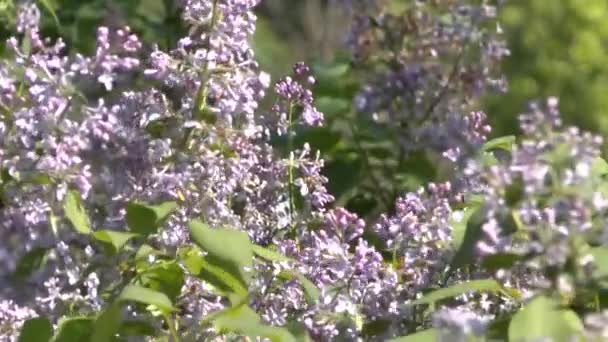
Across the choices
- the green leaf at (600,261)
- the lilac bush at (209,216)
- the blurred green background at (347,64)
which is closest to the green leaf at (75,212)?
the lilac bush at (209,216)

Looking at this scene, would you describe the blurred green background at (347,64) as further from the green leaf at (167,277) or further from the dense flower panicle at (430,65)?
the green leaf at (167,277)

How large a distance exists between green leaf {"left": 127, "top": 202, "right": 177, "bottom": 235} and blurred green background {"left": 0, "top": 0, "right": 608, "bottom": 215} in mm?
572

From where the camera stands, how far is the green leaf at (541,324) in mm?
1188

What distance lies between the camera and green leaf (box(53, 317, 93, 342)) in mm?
1627

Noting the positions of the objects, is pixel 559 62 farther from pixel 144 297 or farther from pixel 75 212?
pixel 144 297

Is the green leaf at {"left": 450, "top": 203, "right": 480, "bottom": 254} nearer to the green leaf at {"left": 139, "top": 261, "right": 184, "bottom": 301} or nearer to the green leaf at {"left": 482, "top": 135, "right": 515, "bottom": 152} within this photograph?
the green leaf at {"left": 482, "top": 135, "right": 515, "bottom": 152}

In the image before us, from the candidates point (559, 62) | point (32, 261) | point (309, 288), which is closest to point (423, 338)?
point (309, 288)

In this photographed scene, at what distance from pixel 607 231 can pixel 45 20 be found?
1935 mm

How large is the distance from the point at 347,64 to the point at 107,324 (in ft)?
4.35

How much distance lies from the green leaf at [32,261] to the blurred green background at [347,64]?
45 cm

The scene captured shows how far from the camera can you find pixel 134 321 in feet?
5.57

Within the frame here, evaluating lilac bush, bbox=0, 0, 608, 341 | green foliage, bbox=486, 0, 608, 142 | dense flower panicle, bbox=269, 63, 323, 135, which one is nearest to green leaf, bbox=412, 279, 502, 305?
lilac bush, bbox=0, 0, 608, 341

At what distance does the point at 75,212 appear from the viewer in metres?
1.75

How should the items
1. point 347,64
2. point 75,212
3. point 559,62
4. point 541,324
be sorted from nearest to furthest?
point 541,324 < point 75,212 < point 347,64 < point 559,62
